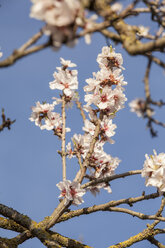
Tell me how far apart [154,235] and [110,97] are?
227cm

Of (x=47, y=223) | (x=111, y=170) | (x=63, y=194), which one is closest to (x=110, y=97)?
(x=111, y=170)

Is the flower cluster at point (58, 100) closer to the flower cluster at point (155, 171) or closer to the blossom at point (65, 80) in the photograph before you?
the blossom at point (65, 80)

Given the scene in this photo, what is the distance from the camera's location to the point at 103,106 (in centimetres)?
430


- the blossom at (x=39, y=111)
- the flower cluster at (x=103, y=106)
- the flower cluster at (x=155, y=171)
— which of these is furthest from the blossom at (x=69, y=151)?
the flower cluster at (x=155, y=171)

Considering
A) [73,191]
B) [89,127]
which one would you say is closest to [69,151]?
[89,127]

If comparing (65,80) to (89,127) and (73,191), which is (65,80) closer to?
(89,127)

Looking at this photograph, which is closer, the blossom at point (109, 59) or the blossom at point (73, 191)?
the blossom at point (73, 191)

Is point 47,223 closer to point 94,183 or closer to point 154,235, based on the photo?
point 94,183

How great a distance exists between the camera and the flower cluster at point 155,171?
3721mm

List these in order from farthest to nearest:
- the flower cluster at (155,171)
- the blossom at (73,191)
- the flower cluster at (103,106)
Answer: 1. the flower cluster at (103,106)
2. the blossom at (73,191)
3. the flower cluster at (155,171)

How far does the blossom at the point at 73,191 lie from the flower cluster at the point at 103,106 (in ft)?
1.62

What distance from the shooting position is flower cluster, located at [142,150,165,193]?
3.72m

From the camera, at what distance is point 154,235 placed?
4824 mm

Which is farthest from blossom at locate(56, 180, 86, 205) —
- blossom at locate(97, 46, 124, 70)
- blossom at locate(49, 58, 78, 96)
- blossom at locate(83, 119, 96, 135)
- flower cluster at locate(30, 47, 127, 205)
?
blossom at locate(97, 46, 124, 70)
